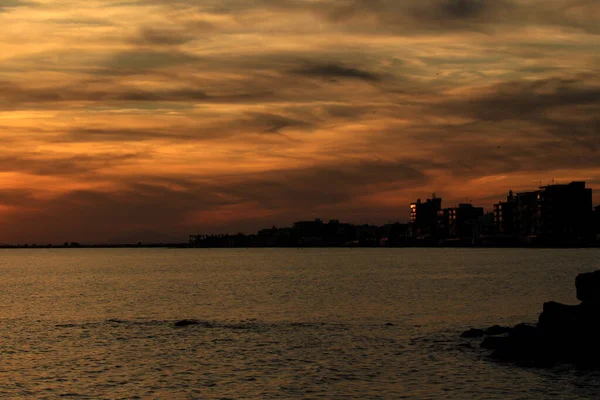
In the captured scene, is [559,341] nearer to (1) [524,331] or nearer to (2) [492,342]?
(1) [524,331]

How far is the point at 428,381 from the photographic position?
43.3 meters

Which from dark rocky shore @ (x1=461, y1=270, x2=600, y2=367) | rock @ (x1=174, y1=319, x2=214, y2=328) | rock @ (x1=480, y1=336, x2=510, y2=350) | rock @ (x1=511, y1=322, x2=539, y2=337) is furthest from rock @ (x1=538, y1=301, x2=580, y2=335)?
rock @ (x1=174, y1=319, x2=214, y2=328)

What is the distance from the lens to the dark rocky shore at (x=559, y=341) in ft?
155

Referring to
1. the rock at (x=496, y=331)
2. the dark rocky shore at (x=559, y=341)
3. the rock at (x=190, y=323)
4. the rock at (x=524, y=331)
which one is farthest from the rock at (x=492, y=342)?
the rock at (x=190, y=323)

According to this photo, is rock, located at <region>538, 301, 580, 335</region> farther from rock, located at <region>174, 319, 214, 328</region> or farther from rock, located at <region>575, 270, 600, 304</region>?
rock, located at <region>174, 319, 214, 328</region>

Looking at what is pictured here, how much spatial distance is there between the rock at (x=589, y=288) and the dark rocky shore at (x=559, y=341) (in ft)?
1.77

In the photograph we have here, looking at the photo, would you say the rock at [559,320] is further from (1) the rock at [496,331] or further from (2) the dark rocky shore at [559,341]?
(1) the rock at [496,331]

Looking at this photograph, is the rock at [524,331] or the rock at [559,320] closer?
the rock at [559,320]

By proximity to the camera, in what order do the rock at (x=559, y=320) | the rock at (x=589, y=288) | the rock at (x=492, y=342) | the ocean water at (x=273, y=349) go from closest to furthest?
the ocean water at (x=273, y=349), the rock at (x=559, y=320), the rock at (x=492, y=342), the rock at (x=589, y=288)

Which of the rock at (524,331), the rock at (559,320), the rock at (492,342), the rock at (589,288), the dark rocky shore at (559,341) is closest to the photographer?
the dark rocky shore at (559,341)

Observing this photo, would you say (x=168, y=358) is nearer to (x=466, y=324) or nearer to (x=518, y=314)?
(x=466, y=324)

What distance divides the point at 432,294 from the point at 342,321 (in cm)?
3374

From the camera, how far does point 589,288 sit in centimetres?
5281

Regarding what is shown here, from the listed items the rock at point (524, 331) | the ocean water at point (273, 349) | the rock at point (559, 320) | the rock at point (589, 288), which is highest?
the rock at point (589, 288)
